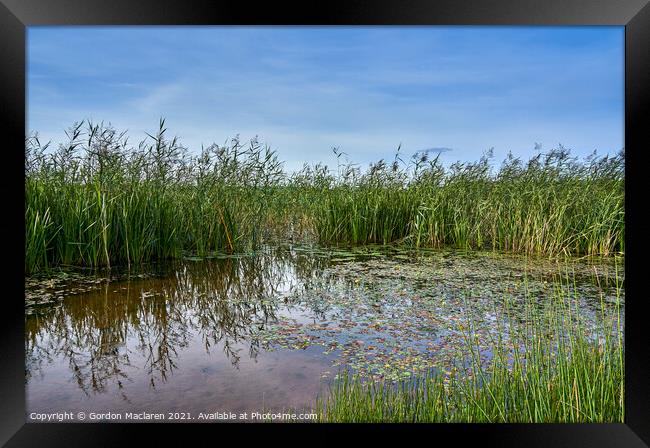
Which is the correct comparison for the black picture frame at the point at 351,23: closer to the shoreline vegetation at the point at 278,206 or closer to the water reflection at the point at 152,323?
the water reflection at the point at 152,323

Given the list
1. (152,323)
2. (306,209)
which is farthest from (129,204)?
→ (306,209)

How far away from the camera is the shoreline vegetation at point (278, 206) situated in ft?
14.3

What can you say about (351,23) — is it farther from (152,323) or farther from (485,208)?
(485,208)

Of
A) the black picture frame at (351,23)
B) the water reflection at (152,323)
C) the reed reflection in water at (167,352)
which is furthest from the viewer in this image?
the water reflection at (152,323)

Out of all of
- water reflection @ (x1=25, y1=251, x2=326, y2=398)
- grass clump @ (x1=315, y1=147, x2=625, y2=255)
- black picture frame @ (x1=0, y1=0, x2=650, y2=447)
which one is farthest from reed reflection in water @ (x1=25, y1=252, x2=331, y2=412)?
grass clump @ (x1=315, y1=147, x2=625, y2=255)

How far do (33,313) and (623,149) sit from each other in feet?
12.6

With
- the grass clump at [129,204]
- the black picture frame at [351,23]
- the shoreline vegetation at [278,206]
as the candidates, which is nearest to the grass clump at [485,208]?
the shoreline vegetation at [278,206]

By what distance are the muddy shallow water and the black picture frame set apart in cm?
48

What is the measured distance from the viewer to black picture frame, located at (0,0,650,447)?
135cm

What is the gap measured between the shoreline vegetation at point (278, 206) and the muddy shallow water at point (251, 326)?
492mm

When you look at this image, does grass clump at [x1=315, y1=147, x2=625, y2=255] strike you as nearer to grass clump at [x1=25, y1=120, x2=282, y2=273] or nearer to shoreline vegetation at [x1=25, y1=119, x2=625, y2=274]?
shoreline vegetation at [x1=25, y1=119, x2=625, y2=274]

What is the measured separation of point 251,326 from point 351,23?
223 centimetres

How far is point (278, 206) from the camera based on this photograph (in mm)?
7441

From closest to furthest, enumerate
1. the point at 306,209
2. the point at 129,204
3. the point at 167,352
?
the point at 167,352
the point at 129,204
the point at 306,209
